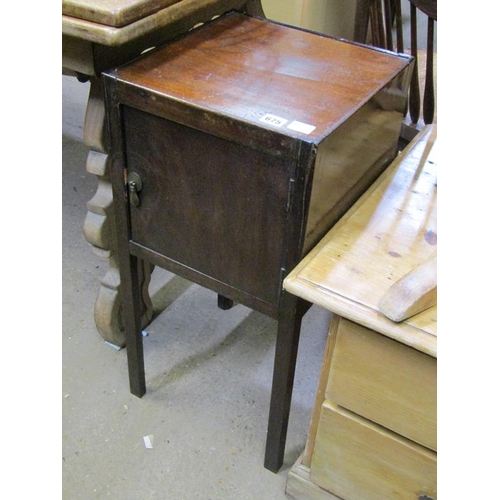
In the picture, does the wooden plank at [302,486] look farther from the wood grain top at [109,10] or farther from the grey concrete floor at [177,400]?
the wood grain top at [109,10]

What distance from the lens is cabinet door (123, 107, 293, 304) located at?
859mm

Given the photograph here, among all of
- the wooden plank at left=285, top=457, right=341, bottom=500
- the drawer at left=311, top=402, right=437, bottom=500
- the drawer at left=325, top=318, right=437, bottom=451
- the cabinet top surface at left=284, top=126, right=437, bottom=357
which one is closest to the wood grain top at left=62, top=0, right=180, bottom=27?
the cabinet top surface at left=284, top=126, right=437, bottom=357

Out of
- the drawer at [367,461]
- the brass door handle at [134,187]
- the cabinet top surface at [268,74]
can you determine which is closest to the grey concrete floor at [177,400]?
the drawer at [367,461]

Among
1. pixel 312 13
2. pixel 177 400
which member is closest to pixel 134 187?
pixel 177 400

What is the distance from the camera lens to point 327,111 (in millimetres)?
852

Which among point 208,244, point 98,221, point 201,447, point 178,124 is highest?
point 178,124

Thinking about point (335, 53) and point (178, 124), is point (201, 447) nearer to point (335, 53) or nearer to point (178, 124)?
point (178, 124)

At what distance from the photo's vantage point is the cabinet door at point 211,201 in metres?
0.86

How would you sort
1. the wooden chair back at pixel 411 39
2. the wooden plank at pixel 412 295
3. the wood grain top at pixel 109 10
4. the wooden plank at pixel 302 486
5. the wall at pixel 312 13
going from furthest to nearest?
the wall at pixel 312 13 → the wooden chair back at pixel 411 39 → the wooden plank at pixel 302 486 → the wood grain top at pixel 109 10 → the wooden plank at pixel 412 295

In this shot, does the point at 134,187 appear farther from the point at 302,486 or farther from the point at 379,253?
the point at 302,486

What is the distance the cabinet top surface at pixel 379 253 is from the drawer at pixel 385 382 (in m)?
0.05
